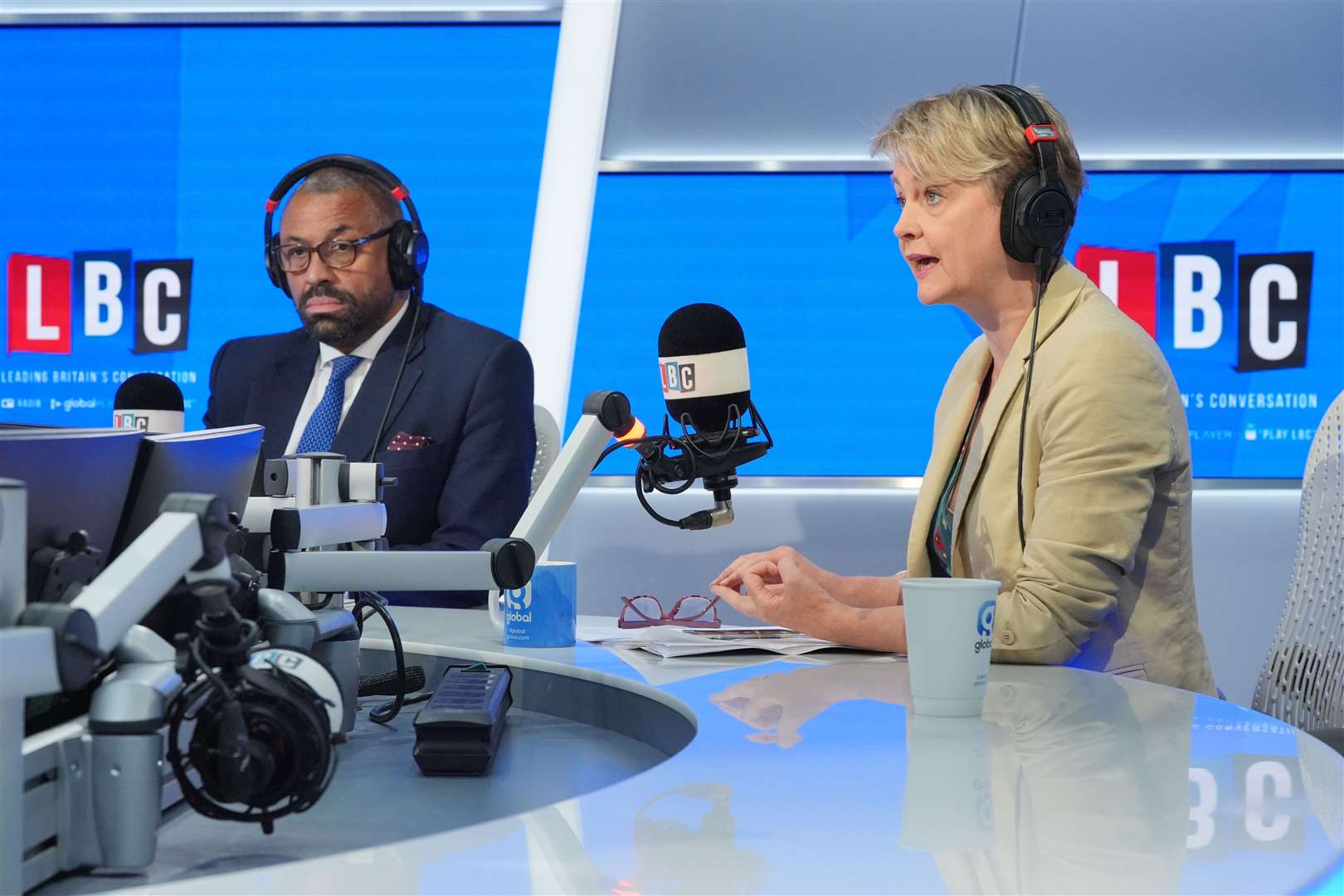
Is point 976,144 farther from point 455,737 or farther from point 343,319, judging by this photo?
point 343,319

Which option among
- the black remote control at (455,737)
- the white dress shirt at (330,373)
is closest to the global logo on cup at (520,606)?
the black remote control at (455,737)

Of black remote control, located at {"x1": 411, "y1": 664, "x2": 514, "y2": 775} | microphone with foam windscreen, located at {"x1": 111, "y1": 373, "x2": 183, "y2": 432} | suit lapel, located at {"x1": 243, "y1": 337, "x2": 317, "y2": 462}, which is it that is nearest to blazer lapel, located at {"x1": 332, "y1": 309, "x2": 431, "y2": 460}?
suit lapel, located at {"x1": 243, "y1": 337, "x2": 317, "y2": 462}

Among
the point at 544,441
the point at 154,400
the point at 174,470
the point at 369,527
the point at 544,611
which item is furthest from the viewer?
the point at 544,441

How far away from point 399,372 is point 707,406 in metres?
1.38

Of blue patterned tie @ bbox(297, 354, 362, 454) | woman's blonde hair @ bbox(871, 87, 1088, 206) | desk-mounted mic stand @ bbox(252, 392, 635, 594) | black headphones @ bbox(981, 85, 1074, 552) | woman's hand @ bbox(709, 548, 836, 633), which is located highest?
woman's blonde hair @ bbox(871, 87, 1088, 206)

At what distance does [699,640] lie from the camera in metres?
1.59

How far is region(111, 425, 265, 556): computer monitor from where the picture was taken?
0.94 metres

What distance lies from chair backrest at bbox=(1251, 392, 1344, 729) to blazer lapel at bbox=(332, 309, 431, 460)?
1.72 metres

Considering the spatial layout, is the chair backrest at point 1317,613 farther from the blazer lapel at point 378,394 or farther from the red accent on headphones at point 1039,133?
the blazer lapel at point 378,394

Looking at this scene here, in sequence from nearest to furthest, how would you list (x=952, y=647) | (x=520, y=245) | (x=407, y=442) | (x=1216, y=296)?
(x=952, y=647), (x=407, y=442), (x=1216, y=296), (x=520, y=245)

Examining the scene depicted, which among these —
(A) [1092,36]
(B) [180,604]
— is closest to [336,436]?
(B) [180,604]

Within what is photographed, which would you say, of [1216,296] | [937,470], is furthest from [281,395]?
[1216,296]

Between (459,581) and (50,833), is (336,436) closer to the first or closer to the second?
(459,581)

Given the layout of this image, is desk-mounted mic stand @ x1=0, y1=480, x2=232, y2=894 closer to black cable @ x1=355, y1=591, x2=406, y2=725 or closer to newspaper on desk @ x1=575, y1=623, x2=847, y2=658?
black cable @ x1=355, y1=591, x2=406, y2=725
